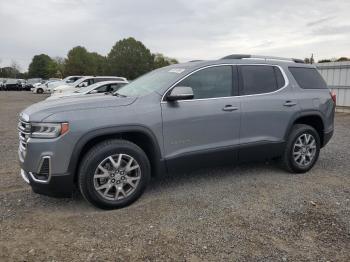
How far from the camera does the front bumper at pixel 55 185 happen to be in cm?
365

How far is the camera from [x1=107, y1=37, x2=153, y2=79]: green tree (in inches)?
2418

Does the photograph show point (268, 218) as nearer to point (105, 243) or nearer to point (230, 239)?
point (230, 239)

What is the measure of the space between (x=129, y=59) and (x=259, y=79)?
5854 centimetres

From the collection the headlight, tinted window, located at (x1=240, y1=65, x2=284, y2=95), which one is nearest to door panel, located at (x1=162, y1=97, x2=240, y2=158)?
tinted window, located at (x1=240, y1=65, x2=284, y2=95)

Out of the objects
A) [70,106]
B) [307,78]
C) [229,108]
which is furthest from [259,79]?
[70,106]

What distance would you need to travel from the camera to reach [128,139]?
4.18 m

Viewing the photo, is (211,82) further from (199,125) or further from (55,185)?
(55,185)

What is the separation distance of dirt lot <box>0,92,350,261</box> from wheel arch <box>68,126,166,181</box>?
52cm

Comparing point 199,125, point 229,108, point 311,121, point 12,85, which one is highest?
point 12,85

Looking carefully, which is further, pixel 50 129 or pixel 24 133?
pixel 24 133

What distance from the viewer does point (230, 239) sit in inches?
130

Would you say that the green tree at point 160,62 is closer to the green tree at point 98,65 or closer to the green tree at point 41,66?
the green tree at point 98,65

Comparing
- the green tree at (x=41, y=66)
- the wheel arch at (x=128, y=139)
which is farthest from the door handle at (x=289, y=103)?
the green tree at (x=41, y=66)

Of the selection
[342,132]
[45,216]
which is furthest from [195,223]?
[342,132]
